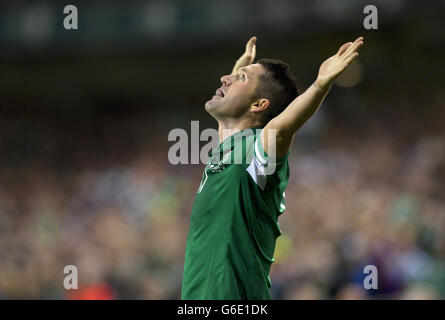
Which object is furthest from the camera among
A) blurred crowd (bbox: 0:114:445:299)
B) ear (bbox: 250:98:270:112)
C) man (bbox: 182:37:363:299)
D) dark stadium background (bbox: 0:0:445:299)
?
dark stadium background (bbox: 0:0:445:299)

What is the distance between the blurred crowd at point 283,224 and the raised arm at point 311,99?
3889 millimetres

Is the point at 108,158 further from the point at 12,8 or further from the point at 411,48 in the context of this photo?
the point at 411,48

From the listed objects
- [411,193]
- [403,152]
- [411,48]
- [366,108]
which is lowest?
[411,193]

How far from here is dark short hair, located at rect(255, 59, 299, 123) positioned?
3.99 metres

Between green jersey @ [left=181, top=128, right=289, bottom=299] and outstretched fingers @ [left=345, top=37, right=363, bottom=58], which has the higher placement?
outstretched fingers @ [left=345, top=37, right=363, bottom=58]

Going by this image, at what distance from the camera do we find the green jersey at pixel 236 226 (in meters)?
3.60

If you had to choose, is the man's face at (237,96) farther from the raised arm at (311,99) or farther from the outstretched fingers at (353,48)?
the outstretched fingers at (353,48)

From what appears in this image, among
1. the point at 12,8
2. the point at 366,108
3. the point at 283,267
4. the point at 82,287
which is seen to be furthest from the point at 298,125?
the point at 12,8

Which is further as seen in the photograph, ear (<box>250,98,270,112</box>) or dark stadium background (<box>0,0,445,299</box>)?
dark stadium background (<box>0,0,445,299</box>)

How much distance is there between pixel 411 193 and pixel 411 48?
4.63 meters

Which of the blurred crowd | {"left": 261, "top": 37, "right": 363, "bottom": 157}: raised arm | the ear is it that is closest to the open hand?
{"left": 261, "top": 37, "right": 363, "bottom": 157}: raised arm

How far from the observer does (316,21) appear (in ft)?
44.7

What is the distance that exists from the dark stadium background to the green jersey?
362cm

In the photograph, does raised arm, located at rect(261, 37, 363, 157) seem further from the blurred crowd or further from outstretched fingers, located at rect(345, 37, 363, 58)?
the blurred crowd
